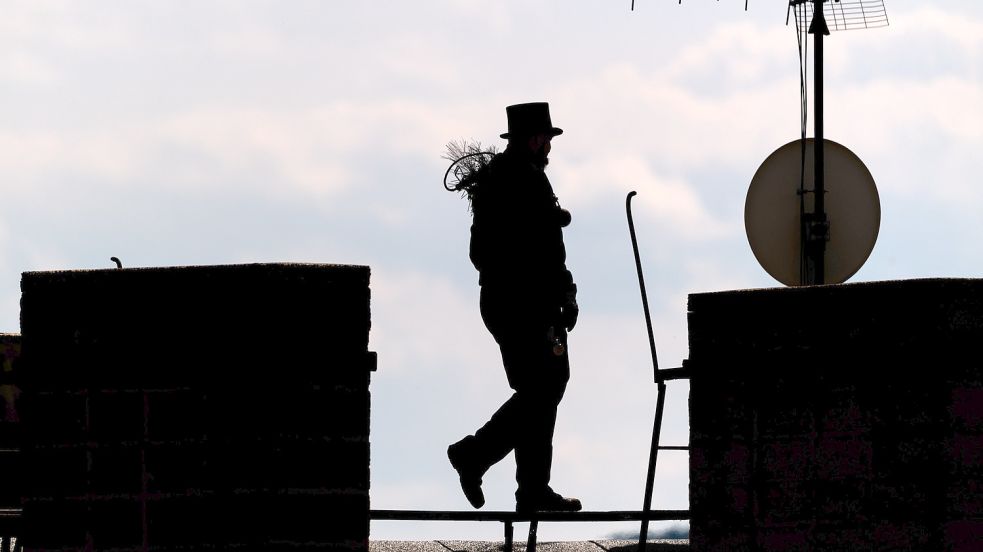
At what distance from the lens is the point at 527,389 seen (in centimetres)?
848

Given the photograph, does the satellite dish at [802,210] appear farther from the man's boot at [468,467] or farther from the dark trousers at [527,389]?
the man's boot at [468,467]

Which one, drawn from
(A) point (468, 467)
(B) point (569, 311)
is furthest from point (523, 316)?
(A) point (468, 467)

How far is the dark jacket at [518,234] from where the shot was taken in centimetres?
857

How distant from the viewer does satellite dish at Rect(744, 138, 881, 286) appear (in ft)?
47.9

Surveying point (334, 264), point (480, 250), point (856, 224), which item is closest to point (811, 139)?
point (856, 224)

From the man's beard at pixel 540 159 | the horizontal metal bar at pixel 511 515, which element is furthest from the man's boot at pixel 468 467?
the man's beard at pixel 540 159

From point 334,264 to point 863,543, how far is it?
8.29ft

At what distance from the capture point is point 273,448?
7.05 meters

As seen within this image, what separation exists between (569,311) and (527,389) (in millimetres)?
429

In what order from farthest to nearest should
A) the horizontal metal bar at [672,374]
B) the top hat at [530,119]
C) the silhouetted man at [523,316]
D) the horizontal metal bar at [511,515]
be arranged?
the top hat at [530,119] → the silhouetted man at [523,316] → the horizontal metal bar at [511,515] → the horizontal metal bar at [672,374]

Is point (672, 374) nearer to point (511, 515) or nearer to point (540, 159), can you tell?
point (511, 515)

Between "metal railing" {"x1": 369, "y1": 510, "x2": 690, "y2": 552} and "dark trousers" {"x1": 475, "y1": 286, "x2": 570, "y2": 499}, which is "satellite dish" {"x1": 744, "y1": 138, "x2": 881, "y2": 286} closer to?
"dark trousers" {"x1": 475, "y1": 286, "x2": 570, "y2": 499}

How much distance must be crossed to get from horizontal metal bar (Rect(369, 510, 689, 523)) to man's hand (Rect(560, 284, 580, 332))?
891 mm

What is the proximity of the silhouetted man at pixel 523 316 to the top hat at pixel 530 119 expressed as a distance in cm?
15
